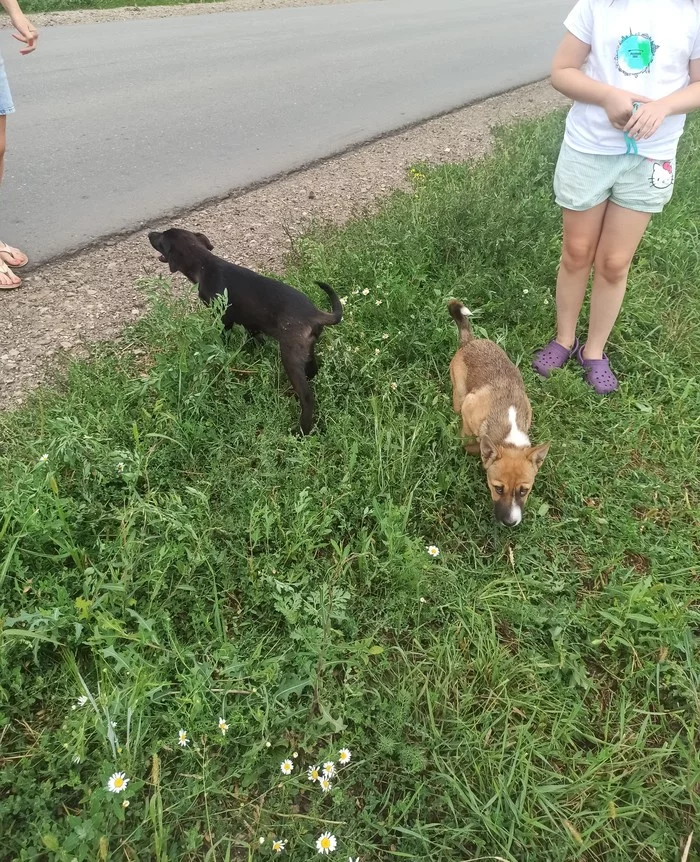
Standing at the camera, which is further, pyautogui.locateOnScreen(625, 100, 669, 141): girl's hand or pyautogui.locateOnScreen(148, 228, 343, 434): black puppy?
pyautogui.locateOnScreen(148, 228, 343, 434): black puppy

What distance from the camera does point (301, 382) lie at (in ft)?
10.5

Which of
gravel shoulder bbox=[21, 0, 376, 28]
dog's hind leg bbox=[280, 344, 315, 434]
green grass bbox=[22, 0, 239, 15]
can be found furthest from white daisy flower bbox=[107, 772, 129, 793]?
green grass bbox=[22, 0, 239, 15]

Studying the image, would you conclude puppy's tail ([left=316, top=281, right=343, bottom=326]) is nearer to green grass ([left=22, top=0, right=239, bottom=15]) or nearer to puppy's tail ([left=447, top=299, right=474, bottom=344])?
puppy's tail ([left=447, top=299, right=474, bottom=344])

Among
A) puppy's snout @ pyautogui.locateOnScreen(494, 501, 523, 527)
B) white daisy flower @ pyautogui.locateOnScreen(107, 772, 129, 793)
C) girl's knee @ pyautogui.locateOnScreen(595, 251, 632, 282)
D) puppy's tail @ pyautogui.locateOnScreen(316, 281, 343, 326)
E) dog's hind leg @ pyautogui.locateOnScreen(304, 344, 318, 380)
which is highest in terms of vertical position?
girl's knee @ pyautogui.locateOnScreen(595, 251, 632, 282)

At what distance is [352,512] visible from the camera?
2.83 meters

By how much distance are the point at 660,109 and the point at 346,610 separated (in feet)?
8.80

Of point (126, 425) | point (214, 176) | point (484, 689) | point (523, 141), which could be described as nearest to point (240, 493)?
point (126, 425)

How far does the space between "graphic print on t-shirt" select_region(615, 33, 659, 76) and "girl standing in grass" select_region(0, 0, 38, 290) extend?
350cm

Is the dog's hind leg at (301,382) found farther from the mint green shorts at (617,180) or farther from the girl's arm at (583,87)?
the girl's arm at (583,87)

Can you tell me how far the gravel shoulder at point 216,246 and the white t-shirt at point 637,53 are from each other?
2.49 m

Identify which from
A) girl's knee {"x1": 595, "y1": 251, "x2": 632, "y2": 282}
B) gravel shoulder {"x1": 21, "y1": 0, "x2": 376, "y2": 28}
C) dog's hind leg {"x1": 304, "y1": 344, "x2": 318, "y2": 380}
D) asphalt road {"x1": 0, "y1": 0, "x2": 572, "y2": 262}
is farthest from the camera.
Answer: gravel shoulder {"x1": 21, "y1": 0, "x2": 376, "y2": 28}

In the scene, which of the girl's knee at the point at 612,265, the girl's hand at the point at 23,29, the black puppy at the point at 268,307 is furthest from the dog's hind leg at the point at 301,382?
the girl's hand at the point at 23,29

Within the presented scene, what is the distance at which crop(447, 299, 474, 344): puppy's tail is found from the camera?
3.50m

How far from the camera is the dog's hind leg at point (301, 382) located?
3205mm
